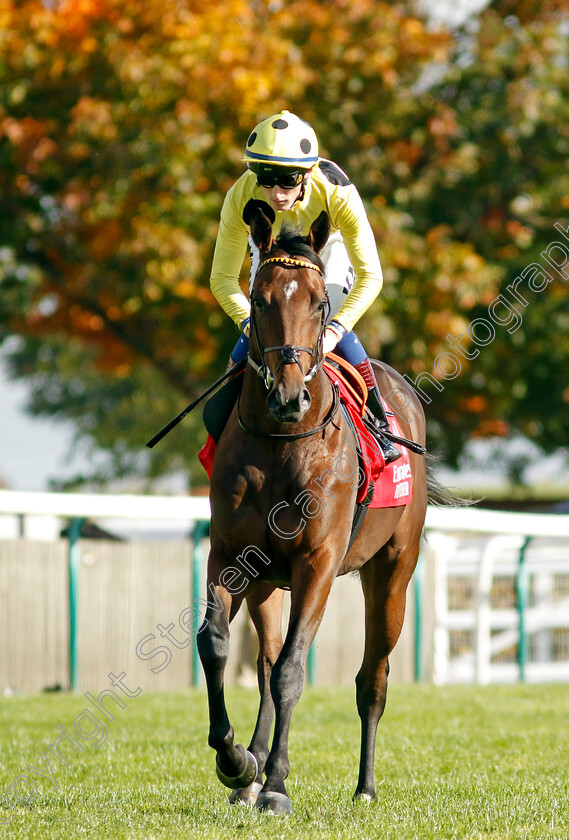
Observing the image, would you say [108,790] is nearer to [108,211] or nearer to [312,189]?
[312,189]

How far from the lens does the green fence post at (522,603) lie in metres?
13.2

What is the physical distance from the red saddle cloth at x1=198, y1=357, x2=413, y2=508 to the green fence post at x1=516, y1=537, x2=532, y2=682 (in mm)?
7877

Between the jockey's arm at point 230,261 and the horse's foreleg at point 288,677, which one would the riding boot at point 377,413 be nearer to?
the jockey's arm at point 230,261

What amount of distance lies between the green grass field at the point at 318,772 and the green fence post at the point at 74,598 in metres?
0.92

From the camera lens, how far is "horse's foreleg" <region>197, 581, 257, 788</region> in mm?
4648

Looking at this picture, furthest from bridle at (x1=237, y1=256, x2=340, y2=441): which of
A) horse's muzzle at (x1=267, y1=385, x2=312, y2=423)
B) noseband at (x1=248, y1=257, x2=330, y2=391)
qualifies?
horse's muzzle at (x1=267, y1=385, x2=312, y2=423)

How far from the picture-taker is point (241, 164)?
1505cm

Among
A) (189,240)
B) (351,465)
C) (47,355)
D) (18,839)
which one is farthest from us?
(47,355)

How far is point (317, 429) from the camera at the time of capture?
4918 millimetres

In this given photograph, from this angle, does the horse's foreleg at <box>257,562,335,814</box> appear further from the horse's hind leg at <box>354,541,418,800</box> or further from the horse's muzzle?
the horse's hind leg at <box>354,541,418,800</box>

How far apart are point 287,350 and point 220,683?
1480 mm

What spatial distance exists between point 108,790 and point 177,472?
2523cm

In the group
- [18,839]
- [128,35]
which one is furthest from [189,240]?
[18,839]

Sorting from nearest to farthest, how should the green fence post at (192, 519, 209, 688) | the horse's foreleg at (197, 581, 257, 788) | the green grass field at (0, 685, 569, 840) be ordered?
the green grass field at (0, 685, 569, 840)
the horse's foreleg at (197, 581, 257, 788)
the green fence post at (192, 519, 209, 688)
